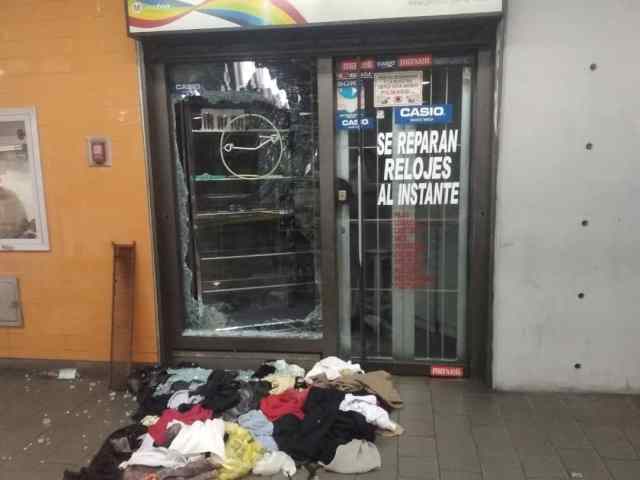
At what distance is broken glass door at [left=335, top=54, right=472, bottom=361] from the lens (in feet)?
11.8

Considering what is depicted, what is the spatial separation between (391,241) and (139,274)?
1.92m

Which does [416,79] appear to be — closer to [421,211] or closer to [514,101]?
[514,101]

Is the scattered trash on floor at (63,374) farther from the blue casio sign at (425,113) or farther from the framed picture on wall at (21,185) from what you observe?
the blue casio sign at (425,113)

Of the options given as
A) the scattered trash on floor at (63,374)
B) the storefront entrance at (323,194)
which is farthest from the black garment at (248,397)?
the scattered trash on floor at (63,374)

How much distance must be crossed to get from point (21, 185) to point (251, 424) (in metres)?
2.59

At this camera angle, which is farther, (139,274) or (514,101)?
(139,274)

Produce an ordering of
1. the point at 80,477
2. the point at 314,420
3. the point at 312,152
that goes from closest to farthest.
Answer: the point at 80,477 → the point at 314,420 → the point at 312,152

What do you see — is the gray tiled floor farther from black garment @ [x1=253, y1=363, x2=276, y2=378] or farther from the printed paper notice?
the printed paper notice

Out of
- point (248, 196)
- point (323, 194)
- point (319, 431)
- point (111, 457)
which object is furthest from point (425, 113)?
point (111, 457)

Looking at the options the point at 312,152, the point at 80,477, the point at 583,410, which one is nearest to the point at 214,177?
the point at 312,152

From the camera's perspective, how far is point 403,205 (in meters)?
3.73

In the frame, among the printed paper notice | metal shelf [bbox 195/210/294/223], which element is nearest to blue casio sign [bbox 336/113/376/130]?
the printed paper notice

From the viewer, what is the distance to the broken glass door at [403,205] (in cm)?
359

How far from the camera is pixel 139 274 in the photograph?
3.86m
